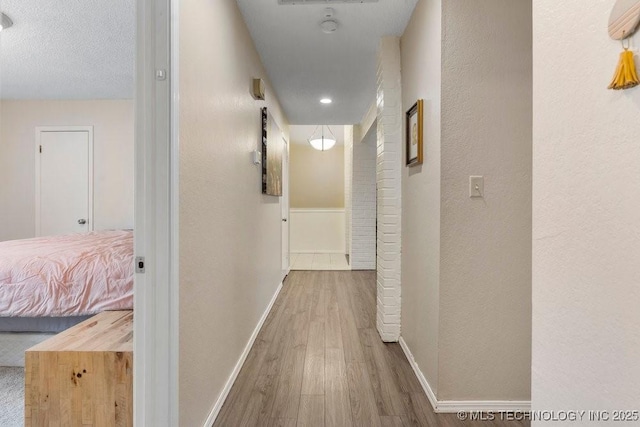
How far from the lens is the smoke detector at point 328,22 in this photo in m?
2.22

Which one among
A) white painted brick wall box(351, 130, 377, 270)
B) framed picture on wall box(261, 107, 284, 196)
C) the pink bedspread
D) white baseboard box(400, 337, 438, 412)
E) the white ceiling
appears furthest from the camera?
the white ceiling

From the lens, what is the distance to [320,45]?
2.68 meters

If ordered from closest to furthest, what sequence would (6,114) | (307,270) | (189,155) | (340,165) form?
(189,155), (6,114), (307,270), (340,165)

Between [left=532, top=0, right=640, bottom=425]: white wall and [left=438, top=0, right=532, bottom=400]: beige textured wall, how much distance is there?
773 millimetres

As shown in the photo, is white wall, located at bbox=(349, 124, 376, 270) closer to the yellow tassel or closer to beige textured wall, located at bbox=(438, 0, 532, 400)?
beige textured wall, located at bbox=(438, 0, 532, 400)

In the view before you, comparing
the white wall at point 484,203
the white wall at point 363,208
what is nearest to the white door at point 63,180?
the white wall at point 363,208

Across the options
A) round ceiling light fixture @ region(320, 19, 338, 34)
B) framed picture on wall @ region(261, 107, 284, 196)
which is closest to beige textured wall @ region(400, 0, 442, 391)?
round ceiling light fixture @ region(320, 19, 338, 34)

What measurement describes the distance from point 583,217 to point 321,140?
17.3 ft

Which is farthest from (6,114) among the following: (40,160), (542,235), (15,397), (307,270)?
(542,235)

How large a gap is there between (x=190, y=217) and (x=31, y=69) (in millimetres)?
3444

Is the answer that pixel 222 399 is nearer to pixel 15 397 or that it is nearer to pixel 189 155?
pixel 15 397

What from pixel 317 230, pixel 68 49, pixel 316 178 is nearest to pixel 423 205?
pixel 68 49

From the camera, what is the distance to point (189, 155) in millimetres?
1406

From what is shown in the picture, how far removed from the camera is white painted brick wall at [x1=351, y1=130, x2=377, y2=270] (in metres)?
5.60
